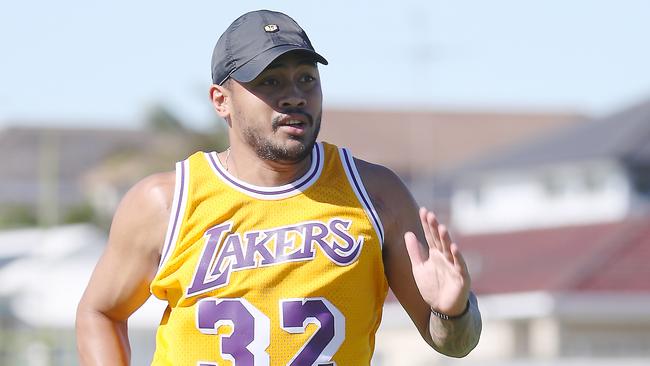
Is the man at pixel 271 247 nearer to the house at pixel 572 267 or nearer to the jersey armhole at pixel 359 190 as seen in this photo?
the jersey armhole at pixel 359 190

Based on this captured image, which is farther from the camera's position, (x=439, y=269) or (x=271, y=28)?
(x=271, y=28)

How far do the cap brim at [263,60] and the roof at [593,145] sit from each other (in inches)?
1689

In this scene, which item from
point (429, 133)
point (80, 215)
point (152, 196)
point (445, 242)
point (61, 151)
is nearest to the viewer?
point (445, 242)

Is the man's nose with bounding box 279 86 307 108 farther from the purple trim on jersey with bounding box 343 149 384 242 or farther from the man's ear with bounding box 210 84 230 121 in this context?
the purple trim on jersey with bounding box 343 149 384 242

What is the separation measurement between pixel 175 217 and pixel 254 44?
592mm

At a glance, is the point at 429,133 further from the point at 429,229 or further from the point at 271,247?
the point at 429,229

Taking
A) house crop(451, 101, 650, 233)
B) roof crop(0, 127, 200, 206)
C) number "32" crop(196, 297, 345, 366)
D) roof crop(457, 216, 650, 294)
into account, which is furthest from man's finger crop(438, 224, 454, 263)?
roof crop(0, 127, 200, 206)

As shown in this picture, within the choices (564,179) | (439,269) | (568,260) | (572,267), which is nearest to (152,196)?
(439,269)

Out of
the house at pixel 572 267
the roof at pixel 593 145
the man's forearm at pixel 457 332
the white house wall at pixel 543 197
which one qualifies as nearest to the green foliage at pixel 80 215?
the white house wall at pixel 543 197

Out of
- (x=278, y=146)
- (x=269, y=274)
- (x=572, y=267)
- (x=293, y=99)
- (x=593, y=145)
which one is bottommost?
(x=269, y=274)

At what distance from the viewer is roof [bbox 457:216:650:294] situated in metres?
32.0

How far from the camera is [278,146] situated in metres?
5.41

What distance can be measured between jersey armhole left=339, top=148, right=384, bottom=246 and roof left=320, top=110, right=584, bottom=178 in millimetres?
77564

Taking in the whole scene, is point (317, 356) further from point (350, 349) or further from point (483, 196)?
point (483, 196)
